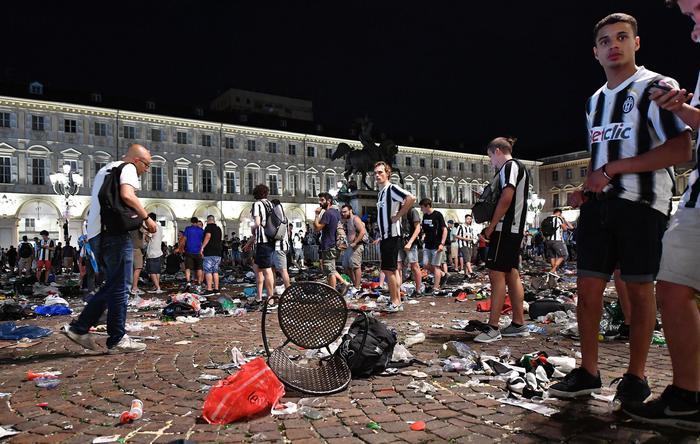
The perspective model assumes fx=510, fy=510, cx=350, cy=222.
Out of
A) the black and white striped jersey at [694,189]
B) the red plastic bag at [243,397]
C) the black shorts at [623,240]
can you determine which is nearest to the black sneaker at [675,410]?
the black shorts at [623,240]

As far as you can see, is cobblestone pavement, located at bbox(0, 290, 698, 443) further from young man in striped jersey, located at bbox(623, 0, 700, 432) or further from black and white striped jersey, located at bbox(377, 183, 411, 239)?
black and white striped jersey, located at bbox(377, 183, 411, 239)

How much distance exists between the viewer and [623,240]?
3.03m

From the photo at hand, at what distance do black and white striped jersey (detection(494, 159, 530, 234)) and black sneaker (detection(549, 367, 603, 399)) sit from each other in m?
2.11

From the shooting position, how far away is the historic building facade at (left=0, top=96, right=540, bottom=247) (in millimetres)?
41906

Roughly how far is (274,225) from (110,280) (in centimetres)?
395

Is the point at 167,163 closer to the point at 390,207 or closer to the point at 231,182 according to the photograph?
the point at 231,182

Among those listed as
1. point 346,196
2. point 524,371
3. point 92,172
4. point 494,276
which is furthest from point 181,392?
point 92,172

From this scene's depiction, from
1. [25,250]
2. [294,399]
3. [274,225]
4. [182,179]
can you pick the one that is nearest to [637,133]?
[294,399]

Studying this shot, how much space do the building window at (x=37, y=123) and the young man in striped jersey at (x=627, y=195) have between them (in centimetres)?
4903

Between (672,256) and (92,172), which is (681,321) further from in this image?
(92,172)

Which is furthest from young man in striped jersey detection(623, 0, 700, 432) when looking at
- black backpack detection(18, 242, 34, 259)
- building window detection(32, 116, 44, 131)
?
building window detection(32, 116, 44, 131)

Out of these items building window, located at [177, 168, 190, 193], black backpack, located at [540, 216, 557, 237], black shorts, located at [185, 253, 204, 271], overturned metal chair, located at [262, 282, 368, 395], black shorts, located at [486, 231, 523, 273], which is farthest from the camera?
building window, located at [177, 168, 190, 193]

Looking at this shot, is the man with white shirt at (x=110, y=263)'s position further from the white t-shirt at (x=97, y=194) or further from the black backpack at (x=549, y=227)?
the black backpack at (x=549, y=227)

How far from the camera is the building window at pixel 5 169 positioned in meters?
41.5
